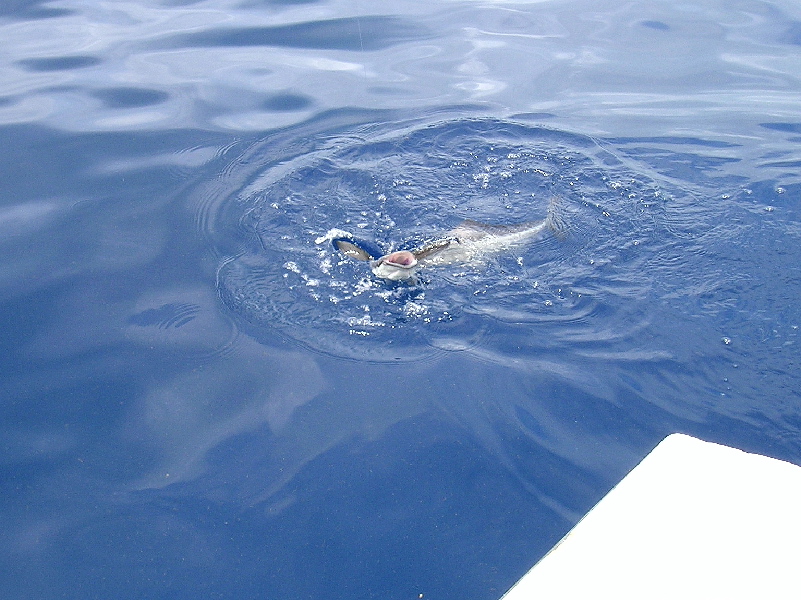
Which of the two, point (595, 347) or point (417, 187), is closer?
point (595, 347)

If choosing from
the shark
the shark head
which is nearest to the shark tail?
the shark

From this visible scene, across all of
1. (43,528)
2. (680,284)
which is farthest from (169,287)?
(680,284)

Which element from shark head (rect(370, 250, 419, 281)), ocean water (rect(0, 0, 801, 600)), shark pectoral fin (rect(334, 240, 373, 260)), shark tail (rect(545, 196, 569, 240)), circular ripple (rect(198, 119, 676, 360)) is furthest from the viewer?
shark tail (rect(545, 196, 569, 240))

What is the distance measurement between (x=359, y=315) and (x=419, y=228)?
3.56 feet

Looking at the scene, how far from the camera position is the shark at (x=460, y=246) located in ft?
13.8

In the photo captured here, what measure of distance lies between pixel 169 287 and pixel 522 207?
244cm

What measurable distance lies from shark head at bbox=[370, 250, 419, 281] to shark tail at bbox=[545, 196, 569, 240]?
113 centimetres

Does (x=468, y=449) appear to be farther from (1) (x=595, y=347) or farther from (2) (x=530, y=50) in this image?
(2) (x=530, y=50)

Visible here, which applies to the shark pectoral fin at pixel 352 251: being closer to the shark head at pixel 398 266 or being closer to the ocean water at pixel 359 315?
the ocean water at pixel 359 315

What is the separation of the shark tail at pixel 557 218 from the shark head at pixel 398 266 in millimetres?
1126

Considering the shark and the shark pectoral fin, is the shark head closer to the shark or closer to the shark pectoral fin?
the shark

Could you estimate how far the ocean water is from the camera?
298 cm

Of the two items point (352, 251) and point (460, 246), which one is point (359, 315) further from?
point (460, 246)

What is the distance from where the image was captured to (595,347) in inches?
152
